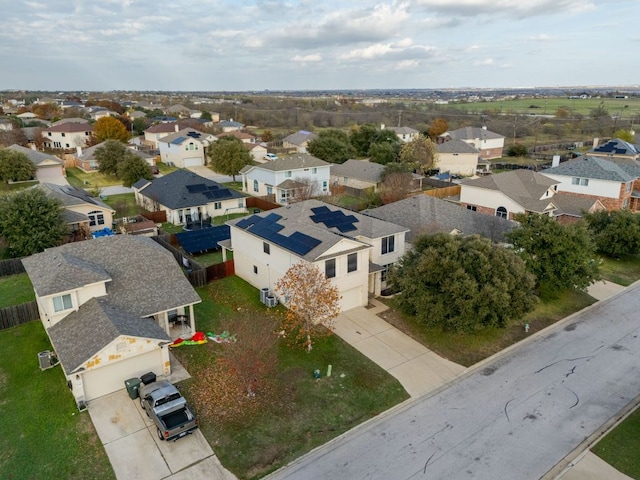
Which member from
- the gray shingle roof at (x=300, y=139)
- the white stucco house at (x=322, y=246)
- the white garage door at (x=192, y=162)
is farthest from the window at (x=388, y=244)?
the gray shingle roof at (x=300, y=139)

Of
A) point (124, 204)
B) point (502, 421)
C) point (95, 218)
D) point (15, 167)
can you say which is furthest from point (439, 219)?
point (15, 167)

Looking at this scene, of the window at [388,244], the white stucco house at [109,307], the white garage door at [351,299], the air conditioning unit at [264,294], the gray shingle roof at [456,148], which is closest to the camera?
the white stucco house at [109,307]

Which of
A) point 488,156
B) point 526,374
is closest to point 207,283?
point 526,374

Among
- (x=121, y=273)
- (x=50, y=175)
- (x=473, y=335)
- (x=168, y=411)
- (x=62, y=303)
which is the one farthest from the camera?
(x=50, y=175)

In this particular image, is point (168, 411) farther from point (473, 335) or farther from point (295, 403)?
point (473, 335)

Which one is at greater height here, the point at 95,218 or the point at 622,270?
the point at 95,218

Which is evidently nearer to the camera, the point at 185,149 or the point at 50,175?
the point at 50,175

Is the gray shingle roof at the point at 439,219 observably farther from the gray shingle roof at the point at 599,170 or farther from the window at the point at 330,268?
the gray shingle roof at the point at 599,170
